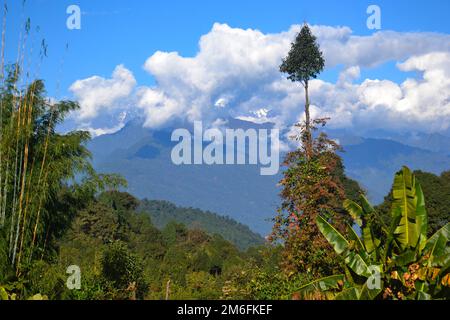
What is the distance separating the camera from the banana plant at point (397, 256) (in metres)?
6.70

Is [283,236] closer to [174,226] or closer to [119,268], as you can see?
[119,268]

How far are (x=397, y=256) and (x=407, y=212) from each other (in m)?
0.82

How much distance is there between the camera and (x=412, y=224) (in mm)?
7391

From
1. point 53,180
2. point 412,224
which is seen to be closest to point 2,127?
point 53,180

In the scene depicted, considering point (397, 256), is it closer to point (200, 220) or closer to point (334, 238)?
point (334, 238)

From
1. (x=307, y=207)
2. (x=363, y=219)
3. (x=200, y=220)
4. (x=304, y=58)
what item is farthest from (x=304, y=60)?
(x=200, y=220)

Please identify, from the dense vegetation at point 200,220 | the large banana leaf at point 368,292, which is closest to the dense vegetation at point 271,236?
the large banana leaf at point 368,292

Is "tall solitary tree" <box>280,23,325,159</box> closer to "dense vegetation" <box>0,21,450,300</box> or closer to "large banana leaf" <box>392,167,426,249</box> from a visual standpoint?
"dense vegetation" <box>0,21,450,300</box>

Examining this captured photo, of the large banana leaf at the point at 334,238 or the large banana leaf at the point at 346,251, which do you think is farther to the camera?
the large banana leaf at the point at 334,238

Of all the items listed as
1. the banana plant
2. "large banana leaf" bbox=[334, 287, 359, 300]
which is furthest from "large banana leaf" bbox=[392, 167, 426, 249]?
"large banana leaf" bbox=[334, 287, 359, 300]

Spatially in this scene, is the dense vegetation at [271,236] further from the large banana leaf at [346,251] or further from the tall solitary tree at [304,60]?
the tall solitary tree at [304,60]

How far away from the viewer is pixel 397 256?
684cm

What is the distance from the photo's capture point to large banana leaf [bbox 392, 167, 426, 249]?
7.33 meters

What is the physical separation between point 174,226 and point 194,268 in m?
21.6
